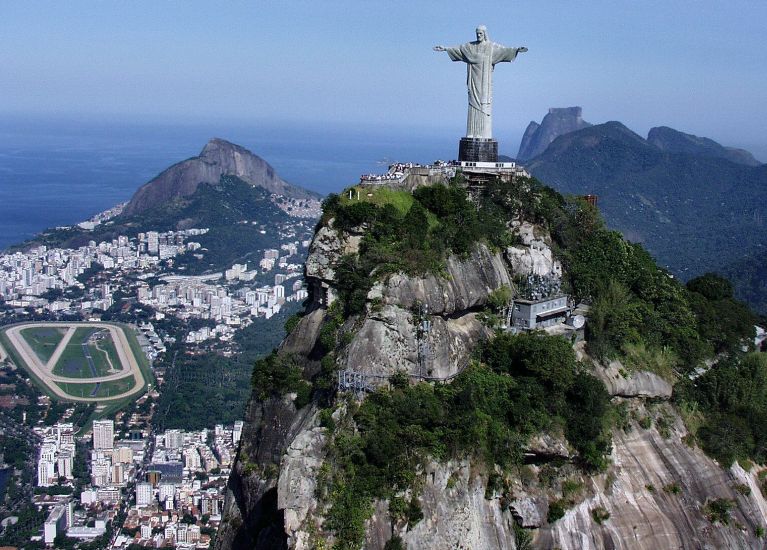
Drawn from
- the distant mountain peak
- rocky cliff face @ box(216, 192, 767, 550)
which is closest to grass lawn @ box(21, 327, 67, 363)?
rocky cliff face @ box(216, 192, 767, 550)

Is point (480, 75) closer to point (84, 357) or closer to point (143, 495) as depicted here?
point (143, 495)

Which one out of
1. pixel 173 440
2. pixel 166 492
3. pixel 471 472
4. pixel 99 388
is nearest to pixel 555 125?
pixel 99 388

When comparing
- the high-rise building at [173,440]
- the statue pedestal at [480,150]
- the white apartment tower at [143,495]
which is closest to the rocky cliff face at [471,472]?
the statue pedestal at [480,150]

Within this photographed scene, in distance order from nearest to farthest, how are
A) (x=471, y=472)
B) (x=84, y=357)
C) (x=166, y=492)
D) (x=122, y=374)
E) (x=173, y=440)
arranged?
(x=471, y=472)
(x=166, y=492)
(x=173, y=440)
(x=122, y=374)
(x=84, y=357)

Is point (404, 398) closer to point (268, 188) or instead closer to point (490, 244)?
point (490, 244)

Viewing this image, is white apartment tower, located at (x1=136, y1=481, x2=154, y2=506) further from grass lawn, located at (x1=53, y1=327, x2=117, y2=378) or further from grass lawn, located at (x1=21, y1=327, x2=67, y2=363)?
grass lawn, located at (x1=21, y1=327, x2=67, y2=363)

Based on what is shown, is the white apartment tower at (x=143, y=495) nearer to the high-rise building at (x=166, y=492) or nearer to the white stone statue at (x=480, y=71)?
the high-rise building at (x=166, y=492)

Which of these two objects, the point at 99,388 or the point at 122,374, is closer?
the point at 99,388
